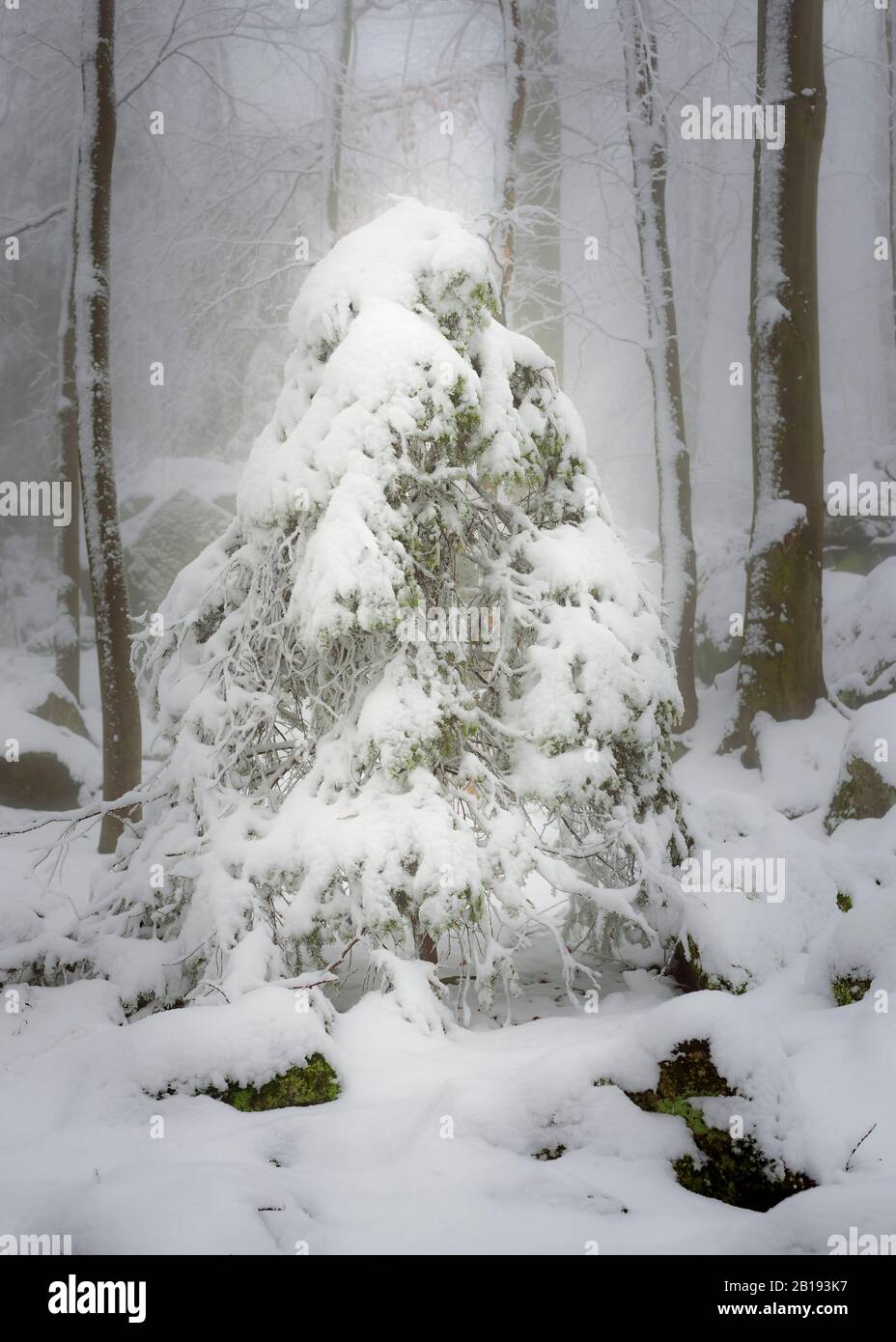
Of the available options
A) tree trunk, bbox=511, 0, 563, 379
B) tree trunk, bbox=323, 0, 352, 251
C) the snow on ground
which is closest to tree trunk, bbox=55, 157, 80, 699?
tree trunk, bbox=323, 0, 352, 251

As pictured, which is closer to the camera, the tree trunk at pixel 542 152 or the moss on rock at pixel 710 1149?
the moss on rock at pixel 710 1149

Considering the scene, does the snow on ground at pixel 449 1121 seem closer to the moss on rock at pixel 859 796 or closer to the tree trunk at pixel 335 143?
the moss on rock at pixel 859 796

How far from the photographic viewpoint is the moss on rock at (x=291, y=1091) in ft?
12.2

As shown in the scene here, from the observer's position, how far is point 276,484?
467 centimetres

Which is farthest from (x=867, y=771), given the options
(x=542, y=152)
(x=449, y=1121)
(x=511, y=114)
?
(x=542, y=152)

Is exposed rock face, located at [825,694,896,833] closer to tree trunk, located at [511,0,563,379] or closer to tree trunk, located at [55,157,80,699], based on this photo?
tree trunk, located at [511,0,563,379]

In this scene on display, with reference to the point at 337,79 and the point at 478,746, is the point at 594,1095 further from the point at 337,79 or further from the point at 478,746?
the point at 337,79

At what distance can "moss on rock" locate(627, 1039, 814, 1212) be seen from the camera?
311 cm

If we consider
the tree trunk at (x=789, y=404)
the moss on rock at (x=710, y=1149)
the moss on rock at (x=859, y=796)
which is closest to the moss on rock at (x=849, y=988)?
the moss on rock at (x=710, y=1149)

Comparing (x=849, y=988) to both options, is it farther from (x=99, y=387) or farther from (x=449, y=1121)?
(x=99, y=387)

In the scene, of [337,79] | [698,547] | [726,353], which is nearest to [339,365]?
[337,79]

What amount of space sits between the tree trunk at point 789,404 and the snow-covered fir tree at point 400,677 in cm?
469

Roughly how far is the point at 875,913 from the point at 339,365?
356 centimetres
